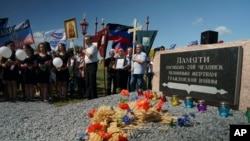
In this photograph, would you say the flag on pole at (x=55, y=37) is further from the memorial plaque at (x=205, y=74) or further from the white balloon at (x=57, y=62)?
the memorial plaque at (x=205, y=74)

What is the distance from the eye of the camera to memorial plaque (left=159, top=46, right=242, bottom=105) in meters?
4.90

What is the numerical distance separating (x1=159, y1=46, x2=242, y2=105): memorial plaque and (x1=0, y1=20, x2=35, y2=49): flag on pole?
686 centimetres

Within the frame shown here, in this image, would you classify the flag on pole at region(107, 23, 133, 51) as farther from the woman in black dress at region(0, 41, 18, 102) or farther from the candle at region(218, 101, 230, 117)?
the candle at region(218, 101, 230, 117)

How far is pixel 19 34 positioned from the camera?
11570 mm

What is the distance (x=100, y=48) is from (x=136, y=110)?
596cm

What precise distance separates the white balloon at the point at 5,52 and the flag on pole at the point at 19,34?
12.1 feet

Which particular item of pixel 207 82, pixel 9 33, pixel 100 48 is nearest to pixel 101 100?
pixel 207 82

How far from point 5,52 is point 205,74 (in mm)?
5484

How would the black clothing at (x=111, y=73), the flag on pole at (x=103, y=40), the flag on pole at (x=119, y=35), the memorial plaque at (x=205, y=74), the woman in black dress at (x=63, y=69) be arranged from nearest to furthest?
the memorial plaque at (x=205, y=74), the woman in black dress at (x=63, y=69), the black clothing at (x=111, y=73), the flag on pole at (x=103, y=40), the flag on pole at (x=119, y=35)

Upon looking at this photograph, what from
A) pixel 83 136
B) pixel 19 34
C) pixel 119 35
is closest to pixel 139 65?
pixel 119 35

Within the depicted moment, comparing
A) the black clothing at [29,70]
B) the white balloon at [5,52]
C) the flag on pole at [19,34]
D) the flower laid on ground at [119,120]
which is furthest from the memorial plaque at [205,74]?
the flag on pole at [19,34]

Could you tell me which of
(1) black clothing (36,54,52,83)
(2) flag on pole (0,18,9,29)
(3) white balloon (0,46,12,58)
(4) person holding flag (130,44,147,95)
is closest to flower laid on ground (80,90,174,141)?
(4) person holding flag (130,44,147,95)

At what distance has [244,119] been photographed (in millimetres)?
4477

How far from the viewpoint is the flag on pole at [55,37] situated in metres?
11.9
